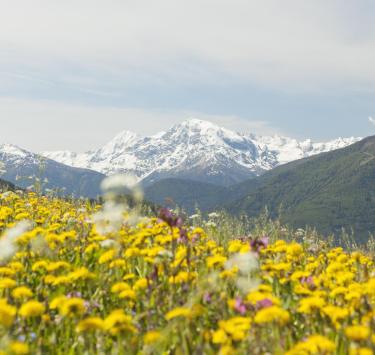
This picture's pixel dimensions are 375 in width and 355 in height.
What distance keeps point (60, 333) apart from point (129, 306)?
2.69 feet

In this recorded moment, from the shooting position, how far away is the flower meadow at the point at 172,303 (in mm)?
3625

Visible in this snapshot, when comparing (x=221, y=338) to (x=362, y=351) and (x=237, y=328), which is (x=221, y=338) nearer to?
(x=237, y=328)

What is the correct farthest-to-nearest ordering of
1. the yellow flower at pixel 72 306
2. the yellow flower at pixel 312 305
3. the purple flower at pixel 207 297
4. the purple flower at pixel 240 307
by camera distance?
the purple flower at pixel 207 297, the purple flower at pixel 240 307, the yellow flower at pixel 312 305, the yellow flower at pixel 72 306

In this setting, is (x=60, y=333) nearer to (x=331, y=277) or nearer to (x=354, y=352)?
(x=354, y=352)

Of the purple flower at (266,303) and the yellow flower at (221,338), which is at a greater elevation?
the purple flower at (266,303)

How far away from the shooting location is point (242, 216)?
1426 centimetres

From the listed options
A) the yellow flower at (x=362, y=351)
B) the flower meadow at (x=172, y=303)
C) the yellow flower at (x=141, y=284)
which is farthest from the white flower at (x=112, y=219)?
the yellow flower at (x=362, y=351)

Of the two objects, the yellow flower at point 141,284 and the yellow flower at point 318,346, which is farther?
the yellow flower at point 141,284

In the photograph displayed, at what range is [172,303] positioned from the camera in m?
4.59

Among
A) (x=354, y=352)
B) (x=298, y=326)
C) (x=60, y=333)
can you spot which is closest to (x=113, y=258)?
(x=60, y=333)

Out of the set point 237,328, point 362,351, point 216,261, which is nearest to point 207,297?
point 216,261

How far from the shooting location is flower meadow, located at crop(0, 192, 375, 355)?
11.9 ft

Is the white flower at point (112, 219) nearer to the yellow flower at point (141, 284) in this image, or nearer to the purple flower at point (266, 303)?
the yellow flower at point (141, 284)

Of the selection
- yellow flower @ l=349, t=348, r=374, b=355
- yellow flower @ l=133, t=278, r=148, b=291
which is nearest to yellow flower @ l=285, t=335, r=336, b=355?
yellow flower @ l=349, t=348, r=374, b=355
